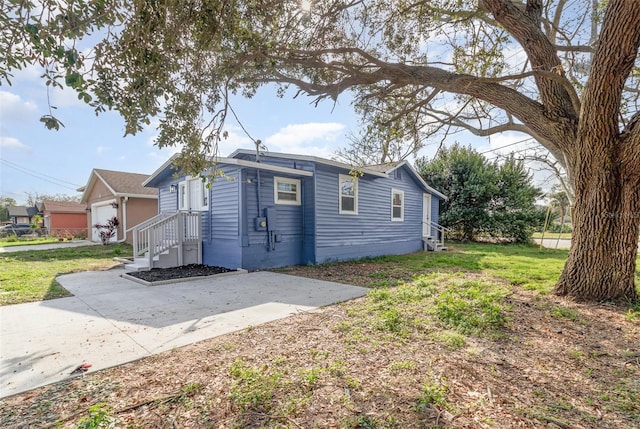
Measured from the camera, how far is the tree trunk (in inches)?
182

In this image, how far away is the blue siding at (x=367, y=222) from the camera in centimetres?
952

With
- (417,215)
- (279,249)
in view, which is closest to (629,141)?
(279,249)

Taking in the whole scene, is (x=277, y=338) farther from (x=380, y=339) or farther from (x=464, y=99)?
(x=464, y=99)

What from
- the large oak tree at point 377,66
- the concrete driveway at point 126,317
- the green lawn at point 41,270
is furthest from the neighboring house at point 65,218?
the large oak tree at point 377,66

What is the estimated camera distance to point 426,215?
15.1 metres

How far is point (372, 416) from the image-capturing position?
6.91 feet

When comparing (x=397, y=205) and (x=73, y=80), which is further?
(x=397, y=205)

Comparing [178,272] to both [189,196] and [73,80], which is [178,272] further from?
[73,80]

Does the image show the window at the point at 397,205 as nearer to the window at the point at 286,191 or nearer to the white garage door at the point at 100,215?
the window at the point at 286,191

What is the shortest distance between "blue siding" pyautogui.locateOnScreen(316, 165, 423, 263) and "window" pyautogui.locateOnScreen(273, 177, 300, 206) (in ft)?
2.07

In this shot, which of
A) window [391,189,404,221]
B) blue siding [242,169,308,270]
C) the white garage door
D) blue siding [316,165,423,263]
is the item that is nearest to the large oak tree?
blue siding [242,169,308,270]

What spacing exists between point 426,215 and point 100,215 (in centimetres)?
1780

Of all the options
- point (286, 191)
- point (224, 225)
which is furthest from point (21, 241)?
point (286, 191)

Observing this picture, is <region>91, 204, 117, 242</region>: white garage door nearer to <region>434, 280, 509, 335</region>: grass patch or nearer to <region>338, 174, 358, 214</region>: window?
<region>338, 174, 358, 214</region>: window
